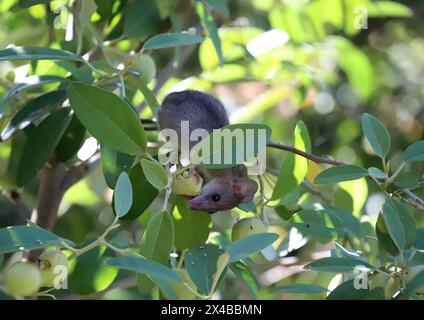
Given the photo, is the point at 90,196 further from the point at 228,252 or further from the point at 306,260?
the point at 228,252

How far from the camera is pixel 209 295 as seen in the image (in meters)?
1.58

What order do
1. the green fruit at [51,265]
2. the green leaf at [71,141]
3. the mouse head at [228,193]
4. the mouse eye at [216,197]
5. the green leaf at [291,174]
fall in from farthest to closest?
the mouse eye at [216,197], the mouse head at [228,193], the green leaf at [71,141], the green leaf at [291,174], the green fruit at [51,265]

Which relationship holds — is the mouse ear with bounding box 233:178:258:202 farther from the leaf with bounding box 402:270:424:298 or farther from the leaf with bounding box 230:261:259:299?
the leaf with bounding box 402:270:424:298

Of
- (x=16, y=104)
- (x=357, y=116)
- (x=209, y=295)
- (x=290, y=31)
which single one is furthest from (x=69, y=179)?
(x=357, y=116)

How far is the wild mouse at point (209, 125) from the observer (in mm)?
2607

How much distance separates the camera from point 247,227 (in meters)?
1.89

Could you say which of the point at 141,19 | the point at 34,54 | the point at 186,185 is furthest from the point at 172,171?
the point at 141,19

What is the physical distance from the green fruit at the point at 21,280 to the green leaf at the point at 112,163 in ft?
1.51

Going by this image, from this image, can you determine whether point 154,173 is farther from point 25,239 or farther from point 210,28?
point 210,28

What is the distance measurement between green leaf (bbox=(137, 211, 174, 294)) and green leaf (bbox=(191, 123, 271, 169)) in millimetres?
147

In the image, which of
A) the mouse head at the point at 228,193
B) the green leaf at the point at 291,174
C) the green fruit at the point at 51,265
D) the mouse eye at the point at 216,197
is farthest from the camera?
the mouse eye at the point at 216,197

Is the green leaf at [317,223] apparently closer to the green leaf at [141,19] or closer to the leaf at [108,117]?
the leaf at [108,117]

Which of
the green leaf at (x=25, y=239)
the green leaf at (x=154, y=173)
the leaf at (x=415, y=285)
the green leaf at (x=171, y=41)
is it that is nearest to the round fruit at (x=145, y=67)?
the green leaf at (x=171, y=41)

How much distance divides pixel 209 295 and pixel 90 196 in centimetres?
170
